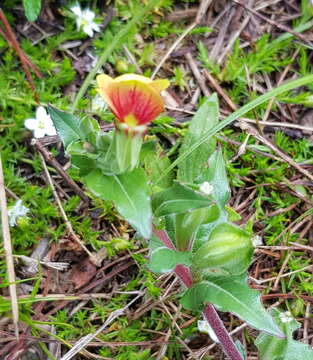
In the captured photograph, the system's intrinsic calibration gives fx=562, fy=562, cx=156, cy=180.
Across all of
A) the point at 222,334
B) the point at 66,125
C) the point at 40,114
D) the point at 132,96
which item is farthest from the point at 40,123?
the point at 222,334

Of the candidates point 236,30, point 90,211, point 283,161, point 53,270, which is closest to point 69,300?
point 53,270

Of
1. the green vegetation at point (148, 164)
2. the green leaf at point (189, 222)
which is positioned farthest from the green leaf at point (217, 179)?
the green vegetation at point (148, 164)

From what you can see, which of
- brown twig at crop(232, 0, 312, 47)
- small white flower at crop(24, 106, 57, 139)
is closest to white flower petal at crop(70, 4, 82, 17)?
small white flower at crop(24, 106, 57, 139)

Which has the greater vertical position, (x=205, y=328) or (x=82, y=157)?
(x=82, y=157)

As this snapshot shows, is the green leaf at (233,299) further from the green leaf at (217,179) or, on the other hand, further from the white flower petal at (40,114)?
the white flower petal at (40,114)

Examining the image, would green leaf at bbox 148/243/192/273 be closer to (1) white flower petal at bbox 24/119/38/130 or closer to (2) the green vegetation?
(2) the green vegetation

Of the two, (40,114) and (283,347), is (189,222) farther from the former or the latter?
(40,114)
